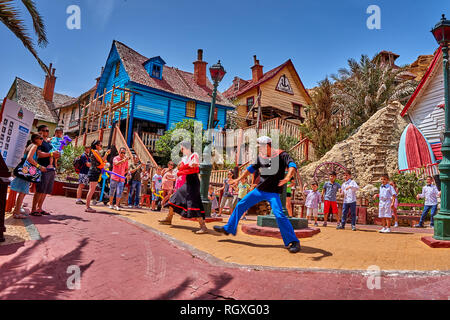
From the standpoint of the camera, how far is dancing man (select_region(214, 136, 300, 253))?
453 cm

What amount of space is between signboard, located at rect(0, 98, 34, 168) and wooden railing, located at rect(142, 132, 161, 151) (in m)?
15.0

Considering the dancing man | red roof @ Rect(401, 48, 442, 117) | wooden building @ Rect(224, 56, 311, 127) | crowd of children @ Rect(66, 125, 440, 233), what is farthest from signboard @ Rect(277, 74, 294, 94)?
the dancing man

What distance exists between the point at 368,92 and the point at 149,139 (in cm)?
1523

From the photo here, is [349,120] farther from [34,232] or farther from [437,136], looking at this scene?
[34,232]

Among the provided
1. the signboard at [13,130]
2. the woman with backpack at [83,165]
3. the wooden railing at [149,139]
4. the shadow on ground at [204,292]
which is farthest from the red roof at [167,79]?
the shadow on ground at [204,292]

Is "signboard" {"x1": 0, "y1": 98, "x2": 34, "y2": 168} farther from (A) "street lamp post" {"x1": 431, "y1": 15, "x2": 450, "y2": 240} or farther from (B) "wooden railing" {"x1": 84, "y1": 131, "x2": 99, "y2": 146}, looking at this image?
(B) "wooden railing" {"x1": 84, "y1": 131, "x2": 99, "y2": 146}

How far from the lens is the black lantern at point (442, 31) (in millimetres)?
5703

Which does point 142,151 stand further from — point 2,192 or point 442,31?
point 442,31

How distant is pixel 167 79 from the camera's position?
25297 mm

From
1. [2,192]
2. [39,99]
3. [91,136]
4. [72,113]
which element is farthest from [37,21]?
[39,99]

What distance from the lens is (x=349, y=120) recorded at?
2081 centimetres

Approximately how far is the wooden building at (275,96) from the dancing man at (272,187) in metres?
21.7

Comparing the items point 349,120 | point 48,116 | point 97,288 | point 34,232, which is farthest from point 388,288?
point 48,116
